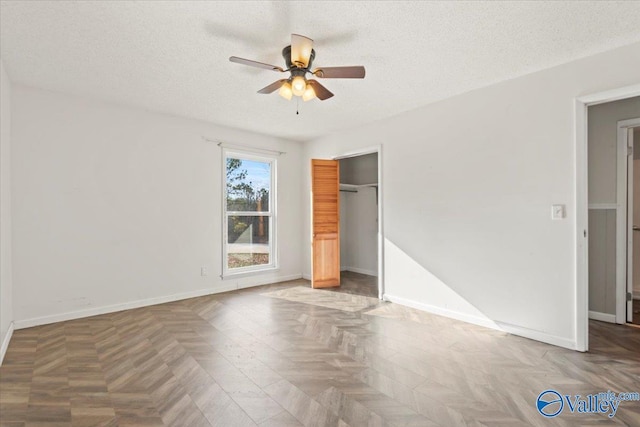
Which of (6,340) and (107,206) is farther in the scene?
(107,206)

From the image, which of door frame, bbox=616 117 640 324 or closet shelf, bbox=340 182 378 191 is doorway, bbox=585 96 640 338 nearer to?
door frame, bbox=616 117 640 324

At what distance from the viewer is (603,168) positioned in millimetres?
3475

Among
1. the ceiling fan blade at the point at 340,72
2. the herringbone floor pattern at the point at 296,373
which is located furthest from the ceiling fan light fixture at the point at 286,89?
the herringbone floor pattern at the point at 296,373

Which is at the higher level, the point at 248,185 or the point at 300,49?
the point at 300,49

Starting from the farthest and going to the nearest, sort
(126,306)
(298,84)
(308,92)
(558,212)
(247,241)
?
1. (247,241)
2. (126,306)
3. (558,212)
4. (308,92)
5. (298,84)

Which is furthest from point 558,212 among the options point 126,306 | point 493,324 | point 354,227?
point 126,306

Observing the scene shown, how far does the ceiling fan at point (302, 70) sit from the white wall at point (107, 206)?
2.35 meters

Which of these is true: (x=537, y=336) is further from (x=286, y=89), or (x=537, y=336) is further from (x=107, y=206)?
(x=107, y=206)

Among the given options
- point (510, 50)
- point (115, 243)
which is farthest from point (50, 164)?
point (510, 50)

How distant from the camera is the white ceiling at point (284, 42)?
209 centimetres

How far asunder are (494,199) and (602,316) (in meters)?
1.87

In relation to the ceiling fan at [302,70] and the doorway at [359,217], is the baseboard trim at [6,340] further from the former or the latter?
the doorway at [359,217]

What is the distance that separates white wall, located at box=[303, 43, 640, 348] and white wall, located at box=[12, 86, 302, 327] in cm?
271

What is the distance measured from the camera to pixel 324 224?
517 cm
